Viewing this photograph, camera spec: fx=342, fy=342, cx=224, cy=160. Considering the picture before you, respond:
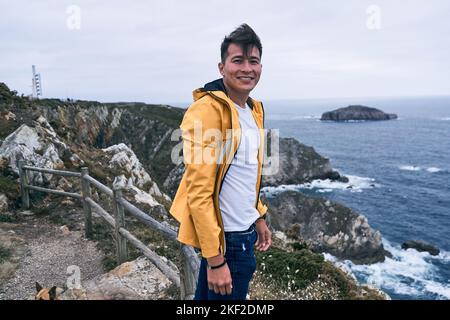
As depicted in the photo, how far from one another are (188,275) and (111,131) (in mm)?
52245

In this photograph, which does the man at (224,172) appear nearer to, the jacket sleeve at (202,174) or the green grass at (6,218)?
the jacket sleeve at (202,174)

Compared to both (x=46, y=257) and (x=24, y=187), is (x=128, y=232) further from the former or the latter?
(x=24, y=187)

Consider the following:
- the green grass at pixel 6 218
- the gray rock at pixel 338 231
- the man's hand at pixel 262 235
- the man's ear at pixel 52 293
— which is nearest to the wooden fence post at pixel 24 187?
the green grass at pixel 6 218

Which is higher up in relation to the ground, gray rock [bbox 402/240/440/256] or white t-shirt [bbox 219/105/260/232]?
white t-shirt [bbox 219/105/260/232]

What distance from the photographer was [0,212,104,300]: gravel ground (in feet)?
21.2

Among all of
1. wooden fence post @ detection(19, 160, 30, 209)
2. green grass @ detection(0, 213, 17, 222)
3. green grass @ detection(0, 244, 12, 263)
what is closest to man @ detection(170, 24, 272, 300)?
green grass @ detection(0, 244, 12, 263)

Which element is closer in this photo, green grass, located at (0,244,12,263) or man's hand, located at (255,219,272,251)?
man's hand, located at (255,219,272,251)

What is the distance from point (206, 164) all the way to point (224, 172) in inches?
9.2

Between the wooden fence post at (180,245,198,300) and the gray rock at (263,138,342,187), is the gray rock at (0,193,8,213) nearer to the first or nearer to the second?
the wooden fence post at (180,245,198,300)

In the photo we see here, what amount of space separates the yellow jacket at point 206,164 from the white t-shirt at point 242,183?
0.38 ft

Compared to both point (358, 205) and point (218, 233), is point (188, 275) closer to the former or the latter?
point (218, 233)

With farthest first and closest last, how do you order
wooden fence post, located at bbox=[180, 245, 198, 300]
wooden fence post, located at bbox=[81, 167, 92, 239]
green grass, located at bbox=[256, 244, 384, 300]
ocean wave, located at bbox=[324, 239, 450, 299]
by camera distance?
ocean wave, located at bbox=[324, 239, 450, 299] → wooden fence post, located at bbox=[81, 167, 92, 239] → green grass, located at bbox=[256, 244, 384, 300] → wooden fence post, located at bbox=[180, 245, 198, 300]

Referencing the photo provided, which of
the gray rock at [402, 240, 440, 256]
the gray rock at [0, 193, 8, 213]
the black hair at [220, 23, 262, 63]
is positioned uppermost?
the black hair at [220, 23, 262, 63]

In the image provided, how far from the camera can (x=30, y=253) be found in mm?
7746
